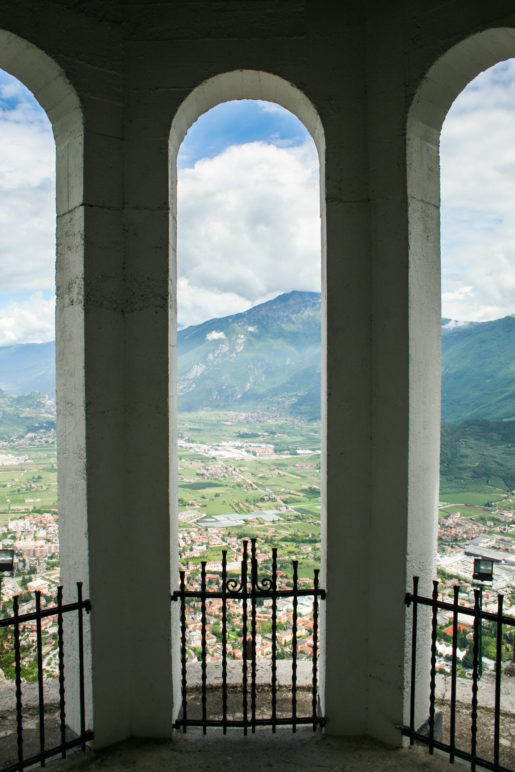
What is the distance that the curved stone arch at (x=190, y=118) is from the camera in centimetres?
328

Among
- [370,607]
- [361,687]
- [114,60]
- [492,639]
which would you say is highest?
[114,60]

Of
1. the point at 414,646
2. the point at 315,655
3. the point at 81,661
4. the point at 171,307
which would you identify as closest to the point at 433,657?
Answer: the point at 414,646

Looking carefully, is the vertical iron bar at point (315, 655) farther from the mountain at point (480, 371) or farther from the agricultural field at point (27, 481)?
the agricultural field at point (27, 481)

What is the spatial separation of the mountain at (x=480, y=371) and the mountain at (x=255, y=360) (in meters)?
1.91

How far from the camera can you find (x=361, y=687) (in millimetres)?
3258

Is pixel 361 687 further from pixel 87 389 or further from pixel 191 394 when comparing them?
pixel 191 394

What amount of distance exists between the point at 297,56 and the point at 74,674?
14.8ft

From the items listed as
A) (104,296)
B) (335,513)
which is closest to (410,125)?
(104,296)

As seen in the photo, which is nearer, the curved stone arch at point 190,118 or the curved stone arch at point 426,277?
the curved stone arch at point 426,277

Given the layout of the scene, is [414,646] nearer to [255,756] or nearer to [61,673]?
[255,756]

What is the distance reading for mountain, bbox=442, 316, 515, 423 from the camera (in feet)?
16.7

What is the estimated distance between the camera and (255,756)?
3094mm

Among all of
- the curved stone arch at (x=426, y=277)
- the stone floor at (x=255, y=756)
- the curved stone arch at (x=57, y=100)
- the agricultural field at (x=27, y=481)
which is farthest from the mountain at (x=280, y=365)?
the stone floor at (x=255, y=756)

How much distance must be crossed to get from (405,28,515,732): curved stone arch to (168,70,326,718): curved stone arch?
1.96 feet
